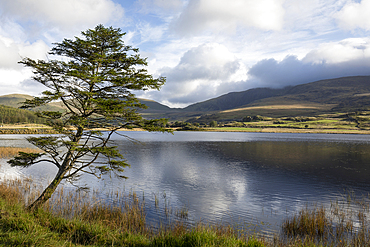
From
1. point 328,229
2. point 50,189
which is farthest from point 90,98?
point 328,229

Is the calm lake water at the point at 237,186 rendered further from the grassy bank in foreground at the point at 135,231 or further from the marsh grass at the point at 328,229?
the grassy bank in foreground at the point at 135,231

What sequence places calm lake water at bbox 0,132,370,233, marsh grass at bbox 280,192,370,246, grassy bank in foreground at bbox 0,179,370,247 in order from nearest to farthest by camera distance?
grassy bank in foreground at bbox 0,179,370,247
marsh grass at bbox 280,192,370,246
calm lake water at bbox 0,132,370,233

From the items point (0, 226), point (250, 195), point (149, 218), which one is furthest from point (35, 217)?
point (250, 195)

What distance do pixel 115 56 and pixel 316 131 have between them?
17727 centimetres

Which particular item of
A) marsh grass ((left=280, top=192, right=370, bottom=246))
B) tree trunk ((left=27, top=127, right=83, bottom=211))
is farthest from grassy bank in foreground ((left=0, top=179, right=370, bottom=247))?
tree trunk ((left=27, top=127, right=83, bottom=211))

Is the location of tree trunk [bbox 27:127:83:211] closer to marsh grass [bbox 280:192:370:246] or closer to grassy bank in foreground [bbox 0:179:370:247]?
grassy bank in foreground [bbox 0:179:370:247]

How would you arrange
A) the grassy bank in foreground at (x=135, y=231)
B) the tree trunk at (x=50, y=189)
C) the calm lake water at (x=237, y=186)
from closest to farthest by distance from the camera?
the grassy bank in foreground at (x=135, y=231), the tree trunk at (x=50, y=189), the calm lake water at (x=237, y=186)

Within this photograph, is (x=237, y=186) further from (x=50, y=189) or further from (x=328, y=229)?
(x=50, y=189)

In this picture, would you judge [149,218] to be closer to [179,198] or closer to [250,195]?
[179,198]

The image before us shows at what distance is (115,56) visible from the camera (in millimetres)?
15664

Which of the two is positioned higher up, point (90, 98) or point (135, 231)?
point (90, 98)

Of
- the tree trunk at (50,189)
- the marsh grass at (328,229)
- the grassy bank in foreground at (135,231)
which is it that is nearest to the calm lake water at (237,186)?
the marsh grass at (328,229)

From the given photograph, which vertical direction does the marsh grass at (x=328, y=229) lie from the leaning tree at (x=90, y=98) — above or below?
below

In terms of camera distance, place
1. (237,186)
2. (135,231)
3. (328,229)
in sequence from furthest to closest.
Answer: (237,186) < (328,229) < (135,231)
